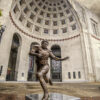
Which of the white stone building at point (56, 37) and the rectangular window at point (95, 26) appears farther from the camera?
the rectangular window at point (95, 26)

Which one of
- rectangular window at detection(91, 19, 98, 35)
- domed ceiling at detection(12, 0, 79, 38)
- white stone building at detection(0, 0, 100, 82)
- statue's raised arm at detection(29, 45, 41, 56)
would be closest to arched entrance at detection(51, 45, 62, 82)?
white stone building at detection(0, 0, 100, 82)

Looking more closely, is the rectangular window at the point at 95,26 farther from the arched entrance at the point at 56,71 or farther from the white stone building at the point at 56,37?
the arched entrance at the point at 56,71

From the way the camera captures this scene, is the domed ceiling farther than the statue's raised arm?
Yes

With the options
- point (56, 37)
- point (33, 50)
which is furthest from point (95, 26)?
point (33, 50)

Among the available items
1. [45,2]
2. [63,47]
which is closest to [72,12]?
[45,2]

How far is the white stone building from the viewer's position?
1357 cm

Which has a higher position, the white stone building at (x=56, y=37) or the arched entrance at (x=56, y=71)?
the white stone building at (x=56, y=37)

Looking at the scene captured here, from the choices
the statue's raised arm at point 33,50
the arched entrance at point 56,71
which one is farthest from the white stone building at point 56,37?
the statue's raised arm at point 33,50

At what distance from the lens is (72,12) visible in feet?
57.0

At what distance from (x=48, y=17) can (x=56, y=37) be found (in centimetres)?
507

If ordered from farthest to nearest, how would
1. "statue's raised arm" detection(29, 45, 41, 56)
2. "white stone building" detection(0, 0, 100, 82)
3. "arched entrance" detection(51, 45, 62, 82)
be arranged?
"arched entrance" detection(51, 45, 62, 82) → "white stone building" detection(0, 0, 100, 82) → "statue's raised arm" detection(29, 45, 41, 56)

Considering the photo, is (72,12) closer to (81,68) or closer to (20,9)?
(20,9)

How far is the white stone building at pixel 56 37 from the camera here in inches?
534

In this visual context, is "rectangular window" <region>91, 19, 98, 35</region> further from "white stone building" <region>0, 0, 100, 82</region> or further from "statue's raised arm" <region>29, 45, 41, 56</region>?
"statue's raised arm" <region>29, 45, 41, 56</region>
